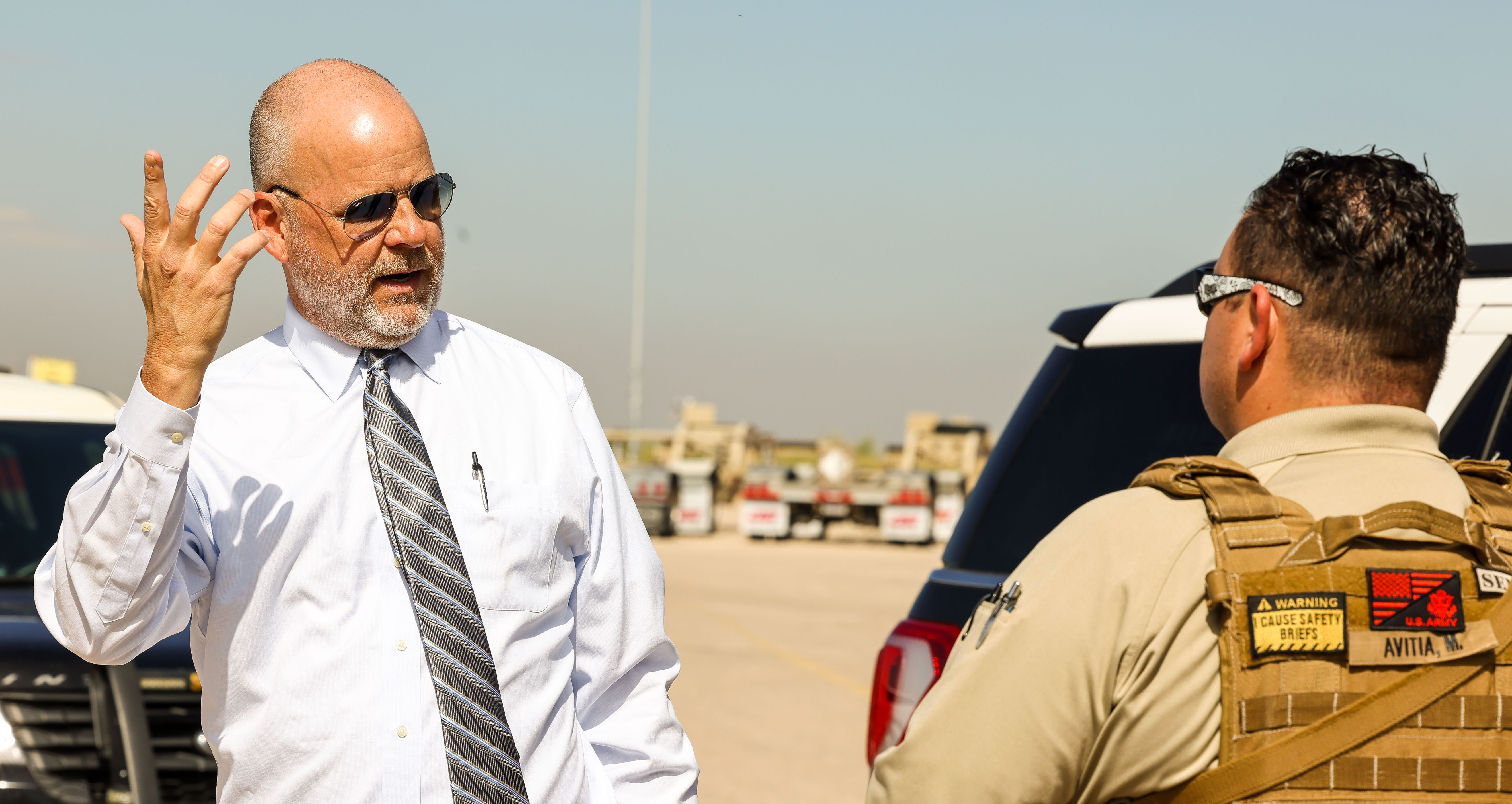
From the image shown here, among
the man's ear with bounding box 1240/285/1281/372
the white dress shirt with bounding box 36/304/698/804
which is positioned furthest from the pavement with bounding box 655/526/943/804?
the man's ear with bounding box 1240/285/1281/372

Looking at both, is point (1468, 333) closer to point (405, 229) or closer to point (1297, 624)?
point (1297, 624)

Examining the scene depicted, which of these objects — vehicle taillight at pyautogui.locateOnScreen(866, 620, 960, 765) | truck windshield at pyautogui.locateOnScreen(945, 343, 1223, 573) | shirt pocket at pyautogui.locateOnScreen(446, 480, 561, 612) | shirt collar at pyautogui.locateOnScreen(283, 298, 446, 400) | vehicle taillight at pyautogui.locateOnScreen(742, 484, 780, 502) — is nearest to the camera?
shirt pocket at pyautogui.locateOnScreen(446, 480, 561, 612)

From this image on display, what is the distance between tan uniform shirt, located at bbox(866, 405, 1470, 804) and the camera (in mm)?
1664

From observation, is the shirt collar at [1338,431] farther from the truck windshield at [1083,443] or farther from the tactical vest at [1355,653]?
the truck windshield at [1083,443]

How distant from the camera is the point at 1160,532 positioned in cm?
170


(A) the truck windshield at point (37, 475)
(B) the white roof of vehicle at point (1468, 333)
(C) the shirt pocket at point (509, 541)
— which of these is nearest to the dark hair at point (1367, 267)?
(B) the white roof of vehicle at point (1468, 333)

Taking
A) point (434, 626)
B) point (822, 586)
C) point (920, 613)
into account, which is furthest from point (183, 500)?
point (822, 586)

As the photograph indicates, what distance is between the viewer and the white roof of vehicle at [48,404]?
20.1ft

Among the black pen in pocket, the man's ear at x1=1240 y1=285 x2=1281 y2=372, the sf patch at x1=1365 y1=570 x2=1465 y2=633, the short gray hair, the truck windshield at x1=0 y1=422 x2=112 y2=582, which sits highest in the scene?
the short gray hair

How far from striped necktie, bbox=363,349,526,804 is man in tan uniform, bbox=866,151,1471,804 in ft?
2.55

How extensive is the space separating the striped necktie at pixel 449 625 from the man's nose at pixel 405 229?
380 mm

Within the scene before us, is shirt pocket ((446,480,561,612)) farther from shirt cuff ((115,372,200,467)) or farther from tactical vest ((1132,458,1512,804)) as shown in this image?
tactical vest ((1132,458,1512,804))

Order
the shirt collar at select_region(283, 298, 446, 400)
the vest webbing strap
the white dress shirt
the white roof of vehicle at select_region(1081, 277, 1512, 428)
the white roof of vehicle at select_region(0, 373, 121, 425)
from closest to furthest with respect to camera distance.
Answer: the vest webbing strap
the white dress shirt
the shirt collar at select_region(283, 298, 446, 400)
the white roof of vehicle at select_region(1081, 277, 1512, 428)
the white roof of vehicle at select_region(0, 373, 121, 425)

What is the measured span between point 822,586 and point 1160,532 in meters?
16.0
